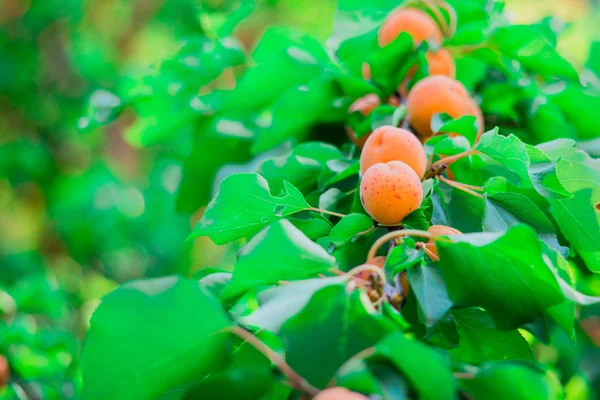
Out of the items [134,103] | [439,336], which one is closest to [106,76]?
[134,103]

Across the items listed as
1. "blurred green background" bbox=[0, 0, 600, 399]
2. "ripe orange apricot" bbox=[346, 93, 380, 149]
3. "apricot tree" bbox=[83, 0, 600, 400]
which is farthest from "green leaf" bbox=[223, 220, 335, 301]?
"blurred green background" bbox=[0, 0, 600, 399]

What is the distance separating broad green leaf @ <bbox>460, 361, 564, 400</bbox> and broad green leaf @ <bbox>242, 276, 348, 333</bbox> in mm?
64

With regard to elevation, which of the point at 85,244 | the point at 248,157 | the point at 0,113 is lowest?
the point at 85,244

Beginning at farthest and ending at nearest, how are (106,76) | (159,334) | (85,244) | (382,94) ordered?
(106,76) < (85,244) < (382,94) < (159,334)

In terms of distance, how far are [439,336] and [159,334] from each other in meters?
0.16

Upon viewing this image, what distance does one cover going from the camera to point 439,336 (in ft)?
1.06

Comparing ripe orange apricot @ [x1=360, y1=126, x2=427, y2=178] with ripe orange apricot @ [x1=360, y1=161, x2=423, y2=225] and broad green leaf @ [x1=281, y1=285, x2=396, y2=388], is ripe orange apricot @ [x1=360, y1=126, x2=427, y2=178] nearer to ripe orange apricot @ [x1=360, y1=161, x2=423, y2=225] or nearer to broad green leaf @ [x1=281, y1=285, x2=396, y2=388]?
ripe orange apricot @ [x1=360, y1=161, x2=423, y2=225]

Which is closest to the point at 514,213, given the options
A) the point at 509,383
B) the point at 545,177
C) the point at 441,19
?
the point at 545,177

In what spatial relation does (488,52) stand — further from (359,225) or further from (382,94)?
(359,225)

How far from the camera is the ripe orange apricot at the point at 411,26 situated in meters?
0.50

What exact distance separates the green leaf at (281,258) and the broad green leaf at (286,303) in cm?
1

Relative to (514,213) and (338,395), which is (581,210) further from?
(338,395)

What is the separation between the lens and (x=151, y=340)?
0.77ft

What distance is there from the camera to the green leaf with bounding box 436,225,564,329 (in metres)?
0.26
